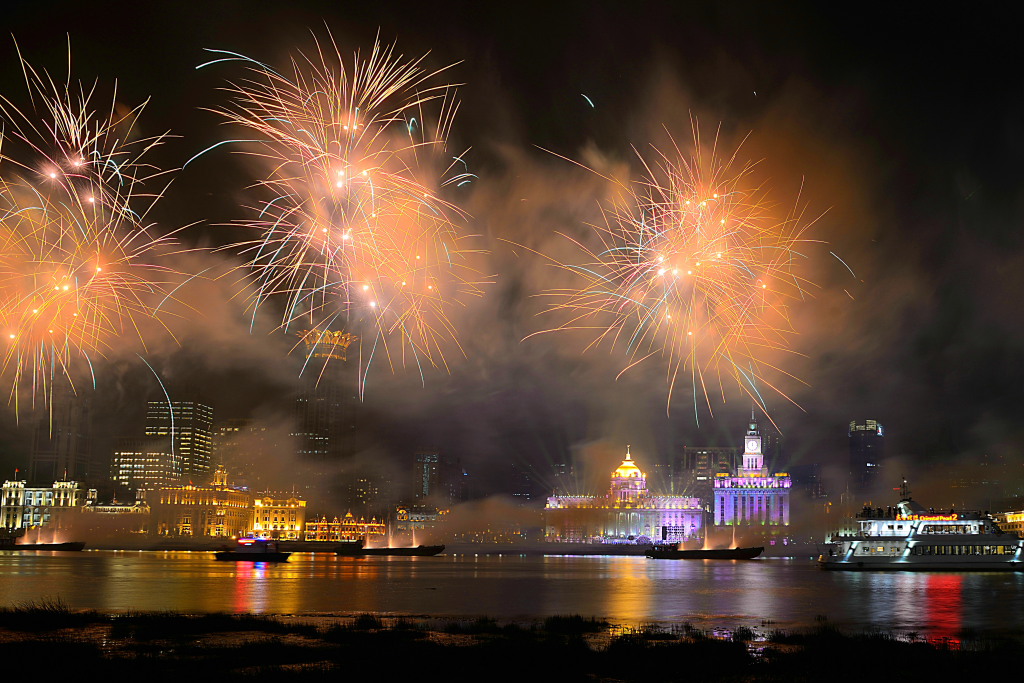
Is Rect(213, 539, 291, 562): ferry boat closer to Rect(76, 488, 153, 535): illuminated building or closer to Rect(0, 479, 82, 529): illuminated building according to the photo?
Rect(76, 488, 153, 535): illuminated building

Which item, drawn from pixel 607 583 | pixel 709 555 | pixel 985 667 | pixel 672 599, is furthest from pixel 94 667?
pixel 709 555

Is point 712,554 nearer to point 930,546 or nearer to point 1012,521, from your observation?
point 1012,521

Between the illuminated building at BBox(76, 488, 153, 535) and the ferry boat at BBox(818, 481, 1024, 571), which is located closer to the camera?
the ferry boat at BBox(818, 481, 1024, 571)

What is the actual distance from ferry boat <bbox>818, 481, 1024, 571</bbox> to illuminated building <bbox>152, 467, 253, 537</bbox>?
12935 cm

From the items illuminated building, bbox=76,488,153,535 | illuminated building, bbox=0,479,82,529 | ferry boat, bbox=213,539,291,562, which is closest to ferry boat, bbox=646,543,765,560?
ferry boat, bbox=213,539,291,562

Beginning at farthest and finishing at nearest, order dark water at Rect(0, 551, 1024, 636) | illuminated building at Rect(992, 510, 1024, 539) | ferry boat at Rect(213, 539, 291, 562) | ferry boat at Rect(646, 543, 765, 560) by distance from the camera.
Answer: illuminated building at Rect(992, 510, 1024, 539) → ferry boat at Rect(646, 543, 765, 560) → ferry boat at Rect(213, 539, 291, 562) → dark water at Rect(0, 551, 1024, 636)

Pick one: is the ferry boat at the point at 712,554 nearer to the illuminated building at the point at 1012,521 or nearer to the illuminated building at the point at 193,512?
the illuminated building at the point at 1012,521

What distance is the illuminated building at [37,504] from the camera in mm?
189250

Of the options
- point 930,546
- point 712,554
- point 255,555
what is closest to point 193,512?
point 255,555

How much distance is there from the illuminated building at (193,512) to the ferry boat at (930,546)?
129 metres

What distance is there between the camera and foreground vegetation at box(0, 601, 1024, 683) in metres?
20.6

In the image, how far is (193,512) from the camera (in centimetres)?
19238

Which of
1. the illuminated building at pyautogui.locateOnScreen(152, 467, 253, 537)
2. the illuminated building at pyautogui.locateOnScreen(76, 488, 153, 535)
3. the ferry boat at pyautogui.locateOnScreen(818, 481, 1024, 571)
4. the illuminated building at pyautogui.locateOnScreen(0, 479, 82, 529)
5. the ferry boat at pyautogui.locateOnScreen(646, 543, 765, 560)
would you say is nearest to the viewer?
the ferry boat at pyautogui.locateOnScreen(818, 481, 1024, 571)

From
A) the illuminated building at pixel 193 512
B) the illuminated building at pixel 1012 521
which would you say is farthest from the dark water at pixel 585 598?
the illuminated building at pixel 193 512
